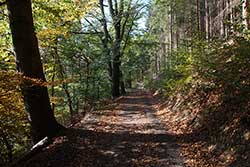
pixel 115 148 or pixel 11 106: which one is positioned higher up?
pixel 11 106

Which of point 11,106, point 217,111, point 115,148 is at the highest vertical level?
point 11,106

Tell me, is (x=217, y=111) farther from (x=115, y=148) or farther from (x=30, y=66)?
(x=30, y=66)

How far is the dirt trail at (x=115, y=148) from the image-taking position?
8977 millimetres

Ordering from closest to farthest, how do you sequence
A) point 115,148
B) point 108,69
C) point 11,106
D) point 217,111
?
point 115,148 < point 217,111 < point 11,106 < point 108,69

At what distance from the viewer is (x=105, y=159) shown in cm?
921

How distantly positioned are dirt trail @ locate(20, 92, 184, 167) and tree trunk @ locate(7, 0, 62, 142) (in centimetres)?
83

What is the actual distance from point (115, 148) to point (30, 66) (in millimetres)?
3667

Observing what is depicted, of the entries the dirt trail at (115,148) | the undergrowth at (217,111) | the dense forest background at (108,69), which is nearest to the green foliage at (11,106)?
the dense forest background at (108,69)

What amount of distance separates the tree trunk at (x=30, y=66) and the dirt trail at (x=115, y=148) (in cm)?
83

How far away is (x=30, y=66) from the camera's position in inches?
442

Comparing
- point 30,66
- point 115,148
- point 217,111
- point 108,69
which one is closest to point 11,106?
point 30,66

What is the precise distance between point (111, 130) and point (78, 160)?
3.88m

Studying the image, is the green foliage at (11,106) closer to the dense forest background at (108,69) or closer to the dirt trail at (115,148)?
the dense forest background at (108,69)

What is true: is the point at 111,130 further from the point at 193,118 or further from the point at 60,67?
the point at 60,67
